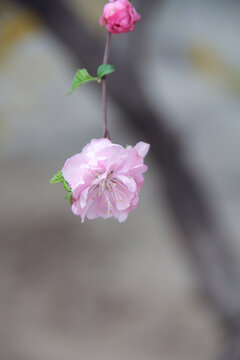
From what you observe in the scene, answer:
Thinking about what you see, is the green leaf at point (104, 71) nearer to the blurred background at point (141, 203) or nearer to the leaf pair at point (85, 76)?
the leaf pair at point (85, 76)

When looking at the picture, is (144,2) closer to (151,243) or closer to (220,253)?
(220,253)

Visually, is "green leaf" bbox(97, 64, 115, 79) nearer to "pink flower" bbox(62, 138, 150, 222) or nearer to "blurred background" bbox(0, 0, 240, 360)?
"pink flower" bbox(62, 138, 150, 222)

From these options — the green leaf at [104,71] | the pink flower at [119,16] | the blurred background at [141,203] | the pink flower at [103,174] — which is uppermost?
the blurred background at [141,203]

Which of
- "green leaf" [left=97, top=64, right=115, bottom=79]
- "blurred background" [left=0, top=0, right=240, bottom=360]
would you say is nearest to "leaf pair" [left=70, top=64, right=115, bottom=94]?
"green leaf" [left=97, top=64, right=115, bottom=79]

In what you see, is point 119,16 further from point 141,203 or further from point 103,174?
point 141,203

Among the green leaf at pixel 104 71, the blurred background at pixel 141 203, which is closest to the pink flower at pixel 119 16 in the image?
the green leaf at pixel 104 71

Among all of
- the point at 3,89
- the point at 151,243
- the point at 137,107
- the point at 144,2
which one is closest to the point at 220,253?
the point at 137,107

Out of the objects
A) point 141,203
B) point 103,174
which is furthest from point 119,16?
point 141,203
